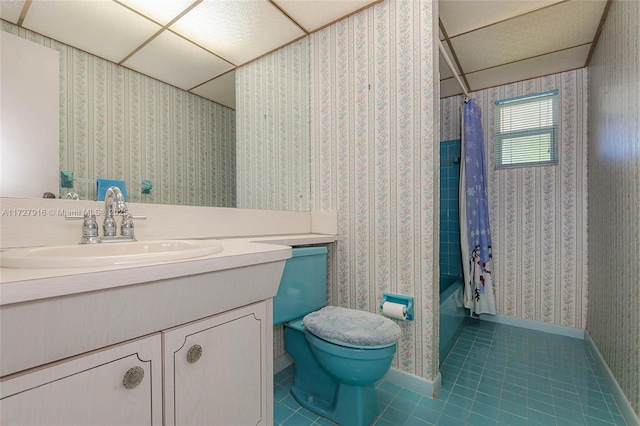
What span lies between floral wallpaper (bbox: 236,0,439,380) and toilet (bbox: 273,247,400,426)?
0.32 meters

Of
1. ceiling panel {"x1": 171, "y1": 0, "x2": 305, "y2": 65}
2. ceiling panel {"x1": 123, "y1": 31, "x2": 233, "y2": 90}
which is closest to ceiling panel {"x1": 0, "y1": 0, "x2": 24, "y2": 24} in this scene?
ceiling panel {"x1": 123, "y1": 31, "x2": 233, "y2": 90}

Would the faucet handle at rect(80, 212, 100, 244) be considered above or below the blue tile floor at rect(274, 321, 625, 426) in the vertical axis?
above

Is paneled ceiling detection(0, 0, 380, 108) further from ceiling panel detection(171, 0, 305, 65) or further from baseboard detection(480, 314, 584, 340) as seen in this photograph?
baseboard detection(480, 314, 584, 340)

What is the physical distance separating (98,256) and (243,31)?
1.48m

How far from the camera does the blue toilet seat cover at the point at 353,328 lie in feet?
3.91

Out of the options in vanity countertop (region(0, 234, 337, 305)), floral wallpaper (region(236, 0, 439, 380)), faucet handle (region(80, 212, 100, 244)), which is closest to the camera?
vanity countertop (region(0, 234, 337, 305))

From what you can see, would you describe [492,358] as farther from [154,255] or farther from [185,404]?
[154,255]

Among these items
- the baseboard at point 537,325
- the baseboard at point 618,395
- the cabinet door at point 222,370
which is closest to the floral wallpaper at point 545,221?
the baseboard at point 537,325

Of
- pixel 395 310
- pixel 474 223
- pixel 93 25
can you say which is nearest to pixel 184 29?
pixel 93 25

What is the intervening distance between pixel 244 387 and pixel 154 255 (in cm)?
54

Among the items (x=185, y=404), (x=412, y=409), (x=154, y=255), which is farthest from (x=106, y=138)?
(x=412, y=409)

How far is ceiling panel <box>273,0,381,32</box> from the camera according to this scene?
5.43 ft

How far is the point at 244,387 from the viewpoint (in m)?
0.92

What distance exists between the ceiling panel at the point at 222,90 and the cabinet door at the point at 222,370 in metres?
1.15
